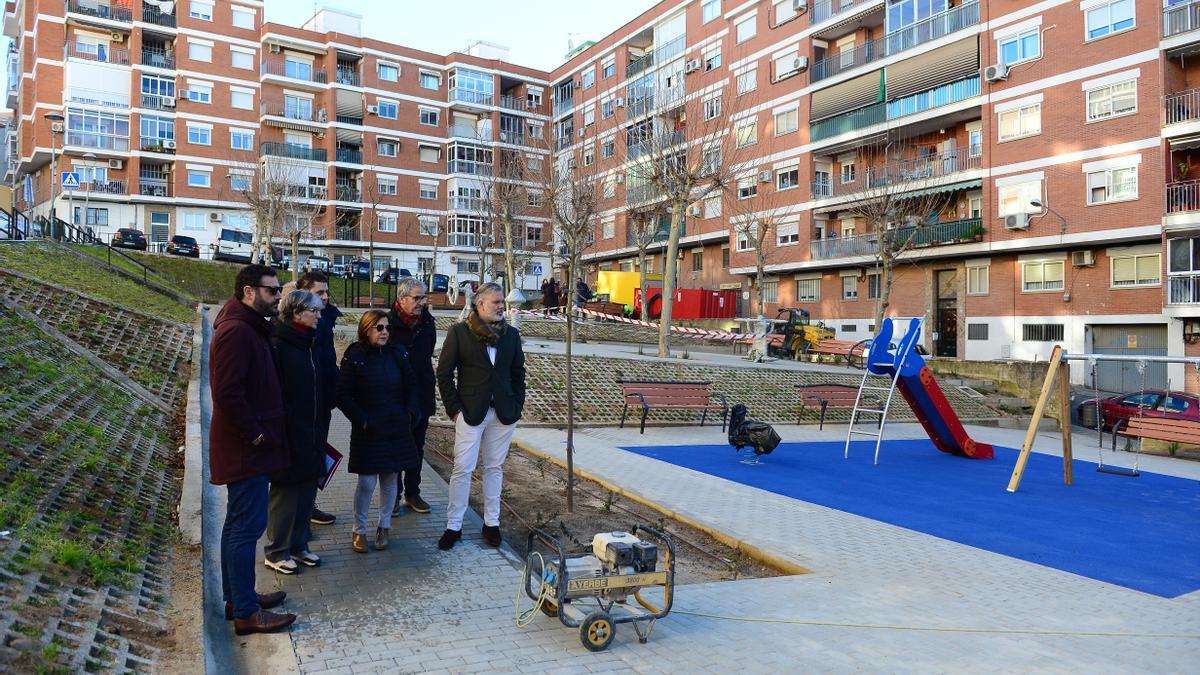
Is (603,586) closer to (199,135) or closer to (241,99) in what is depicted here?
(199,135)

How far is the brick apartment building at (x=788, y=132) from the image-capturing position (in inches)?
1082

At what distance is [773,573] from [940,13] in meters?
33.6

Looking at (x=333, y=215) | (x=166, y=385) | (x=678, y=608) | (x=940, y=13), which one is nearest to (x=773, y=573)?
(x=678, y=608)

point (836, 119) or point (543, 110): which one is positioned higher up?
point (543, 110)

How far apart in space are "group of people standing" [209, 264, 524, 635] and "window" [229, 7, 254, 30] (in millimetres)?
53859

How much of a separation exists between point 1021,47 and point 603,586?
109 feet

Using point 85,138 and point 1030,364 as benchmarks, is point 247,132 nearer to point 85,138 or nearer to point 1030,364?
point 85,138

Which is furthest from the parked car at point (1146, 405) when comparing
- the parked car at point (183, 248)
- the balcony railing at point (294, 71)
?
the balcony railing at point (294, 71)

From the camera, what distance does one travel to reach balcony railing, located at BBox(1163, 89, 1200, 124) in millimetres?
25641

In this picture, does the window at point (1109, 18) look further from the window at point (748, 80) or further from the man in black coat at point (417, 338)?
the man in black coat at point (417, 338)

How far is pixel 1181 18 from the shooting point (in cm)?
2588

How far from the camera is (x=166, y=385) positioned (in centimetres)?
986

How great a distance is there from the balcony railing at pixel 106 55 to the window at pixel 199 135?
5277 mm

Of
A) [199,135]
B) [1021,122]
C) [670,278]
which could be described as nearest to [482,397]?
[670,278]
